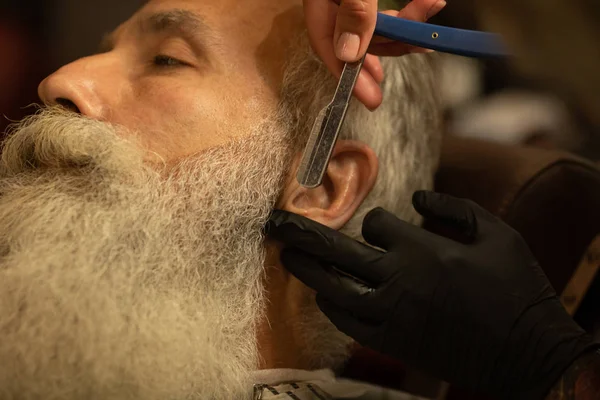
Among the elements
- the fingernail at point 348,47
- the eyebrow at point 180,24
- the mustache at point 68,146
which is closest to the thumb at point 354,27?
the fingernail at point 348,47

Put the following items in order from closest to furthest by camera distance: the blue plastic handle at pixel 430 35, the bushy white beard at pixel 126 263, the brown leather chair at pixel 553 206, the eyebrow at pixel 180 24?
the bushy white beard at pixel 126 263 < the blue plastic handle at pixel 430 35 < the eyebrow at pixel 180 24 < the brown leather chair at pixel 553 206

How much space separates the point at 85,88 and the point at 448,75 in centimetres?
79

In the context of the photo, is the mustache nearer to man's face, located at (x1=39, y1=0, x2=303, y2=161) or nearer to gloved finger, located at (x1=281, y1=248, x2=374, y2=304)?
man's face, located at (x1=39, y1=0, x2=303, y2=161)

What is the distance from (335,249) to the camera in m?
1.01

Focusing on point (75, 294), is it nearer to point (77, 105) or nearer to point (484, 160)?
point (77, 105)

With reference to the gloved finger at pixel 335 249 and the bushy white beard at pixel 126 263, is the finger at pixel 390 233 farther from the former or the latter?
the bushy white beard at pixel 126 263

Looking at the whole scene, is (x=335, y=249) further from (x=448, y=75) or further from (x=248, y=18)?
(x=448, y=75)

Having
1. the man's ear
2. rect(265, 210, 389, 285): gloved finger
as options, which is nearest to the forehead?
the man's ear

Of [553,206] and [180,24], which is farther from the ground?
[180,24]

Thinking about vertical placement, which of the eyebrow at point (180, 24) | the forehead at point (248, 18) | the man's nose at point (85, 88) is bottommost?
the man's nose at point (85, 88)

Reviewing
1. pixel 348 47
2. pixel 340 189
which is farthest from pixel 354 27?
pixel 340 189

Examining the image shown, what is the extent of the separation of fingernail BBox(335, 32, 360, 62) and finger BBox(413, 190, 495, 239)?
260 mm

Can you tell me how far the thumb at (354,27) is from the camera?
3.22 feet

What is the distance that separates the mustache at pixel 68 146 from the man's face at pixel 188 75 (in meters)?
0.03
